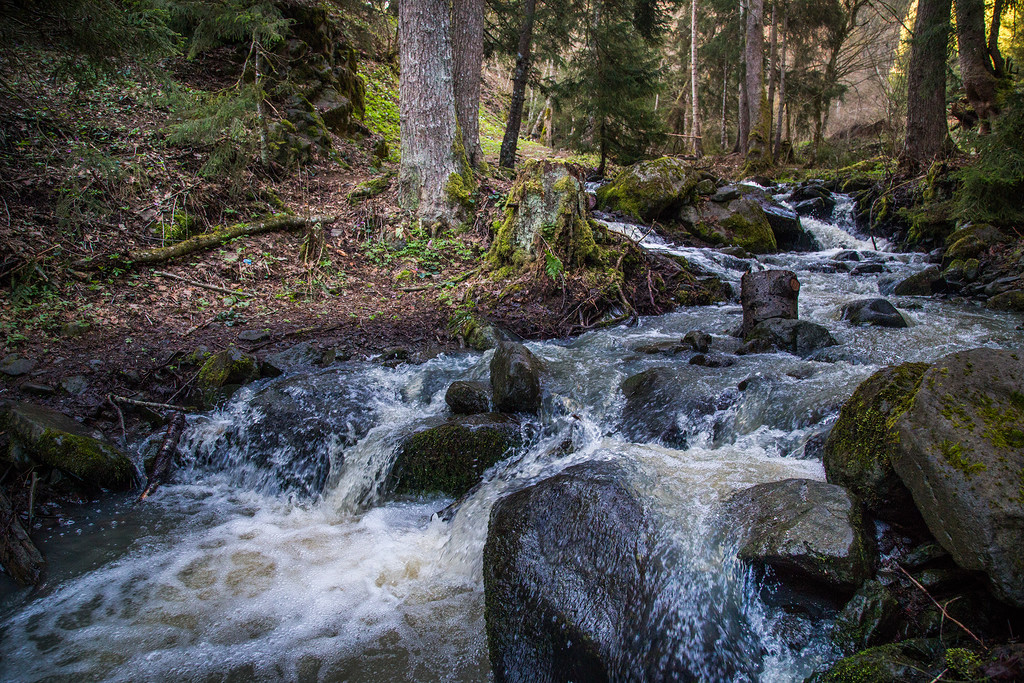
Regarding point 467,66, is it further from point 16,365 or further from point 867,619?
point 867,619

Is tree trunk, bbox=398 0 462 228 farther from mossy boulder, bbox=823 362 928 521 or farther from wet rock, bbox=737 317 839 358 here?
mossy boulder, bbox=823 362 928 521

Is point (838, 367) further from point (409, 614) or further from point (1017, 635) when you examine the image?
point (409, 614)

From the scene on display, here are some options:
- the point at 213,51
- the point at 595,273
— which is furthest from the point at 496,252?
the point at 213,51

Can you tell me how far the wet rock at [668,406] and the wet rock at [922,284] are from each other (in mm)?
5190

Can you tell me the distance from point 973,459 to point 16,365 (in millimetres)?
7425

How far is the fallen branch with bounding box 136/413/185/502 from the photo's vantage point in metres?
4.46

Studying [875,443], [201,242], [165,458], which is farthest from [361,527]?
[201,242]

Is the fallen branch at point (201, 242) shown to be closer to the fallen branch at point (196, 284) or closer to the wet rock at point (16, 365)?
the fallen branch at point (196, 284)

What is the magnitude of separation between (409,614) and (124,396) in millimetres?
3919

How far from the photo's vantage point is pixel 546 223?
777 cm

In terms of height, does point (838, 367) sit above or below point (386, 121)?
below

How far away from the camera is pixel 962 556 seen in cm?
223

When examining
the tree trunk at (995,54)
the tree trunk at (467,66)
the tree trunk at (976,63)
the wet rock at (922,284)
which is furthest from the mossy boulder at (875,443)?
the tree trunk at (995,54)

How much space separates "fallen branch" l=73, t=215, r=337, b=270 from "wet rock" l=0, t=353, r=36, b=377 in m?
1.74
